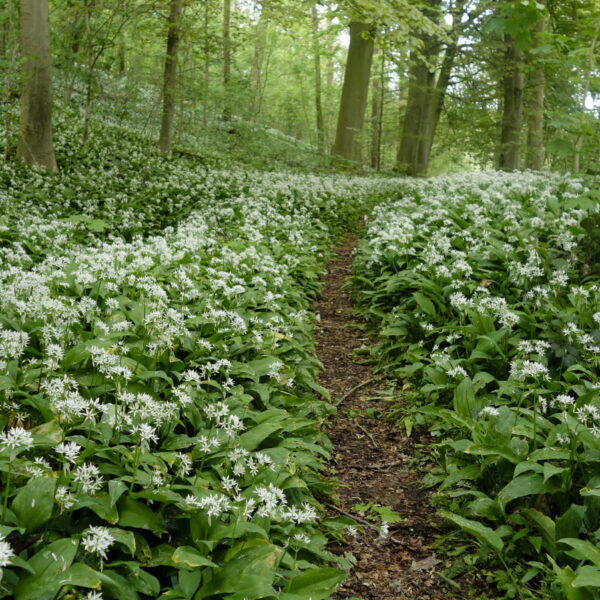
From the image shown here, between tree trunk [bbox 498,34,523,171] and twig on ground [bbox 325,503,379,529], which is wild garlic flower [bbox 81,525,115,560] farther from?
tree trunk [bbox 498,34,523,171]

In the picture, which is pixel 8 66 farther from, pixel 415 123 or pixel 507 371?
pixel 415 123

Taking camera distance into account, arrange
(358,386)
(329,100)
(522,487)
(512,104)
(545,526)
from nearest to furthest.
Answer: (545,526) → (522,487) → (358,386) → (512,104) → (329,100)

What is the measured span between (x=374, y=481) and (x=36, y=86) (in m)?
9.88

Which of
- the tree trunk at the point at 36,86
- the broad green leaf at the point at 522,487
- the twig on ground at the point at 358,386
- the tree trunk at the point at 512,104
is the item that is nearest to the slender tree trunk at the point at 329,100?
the tree trunk at the point at 512,104

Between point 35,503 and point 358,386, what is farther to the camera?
point 358,386

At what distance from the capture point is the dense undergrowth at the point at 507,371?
3.00m

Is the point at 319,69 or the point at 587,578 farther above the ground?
the point at 319,69

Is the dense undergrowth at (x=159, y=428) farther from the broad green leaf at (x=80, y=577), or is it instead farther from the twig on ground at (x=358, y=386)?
the twig on ground at (x=358, y=386)

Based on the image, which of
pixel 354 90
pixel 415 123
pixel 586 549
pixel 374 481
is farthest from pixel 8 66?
pixel 415 123

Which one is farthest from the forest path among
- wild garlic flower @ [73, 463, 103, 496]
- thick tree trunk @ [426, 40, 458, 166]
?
thick tree trunk @ [426, 40, 458, 166]

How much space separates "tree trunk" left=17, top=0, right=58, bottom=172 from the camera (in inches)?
398

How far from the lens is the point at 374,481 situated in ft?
13.1

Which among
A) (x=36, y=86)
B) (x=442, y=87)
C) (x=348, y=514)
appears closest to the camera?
(x=348, y=514)

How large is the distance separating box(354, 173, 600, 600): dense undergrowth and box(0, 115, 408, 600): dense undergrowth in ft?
2.88
